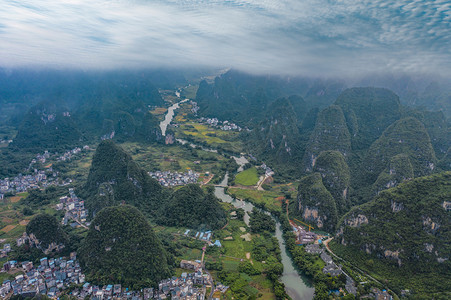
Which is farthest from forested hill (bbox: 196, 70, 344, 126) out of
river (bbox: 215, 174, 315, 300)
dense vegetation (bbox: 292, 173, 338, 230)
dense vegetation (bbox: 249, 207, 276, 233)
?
river (bbox: 215, 174, 315, 300)

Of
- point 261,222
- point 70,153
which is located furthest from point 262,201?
point 70,153

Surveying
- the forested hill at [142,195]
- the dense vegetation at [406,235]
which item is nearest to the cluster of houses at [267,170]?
the forested hill at [142,195]

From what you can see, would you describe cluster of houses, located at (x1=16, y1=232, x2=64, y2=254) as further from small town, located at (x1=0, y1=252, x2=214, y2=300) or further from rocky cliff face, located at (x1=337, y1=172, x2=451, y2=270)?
rocky cliff face, located at (x1=337, y1=172, x2=451, y2=270)

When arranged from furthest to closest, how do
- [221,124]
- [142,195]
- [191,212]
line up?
[221,124] < [142,195] < [191,212]

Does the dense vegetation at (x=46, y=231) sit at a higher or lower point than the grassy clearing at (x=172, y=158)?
higher

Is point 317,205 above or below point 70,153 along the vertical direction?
above

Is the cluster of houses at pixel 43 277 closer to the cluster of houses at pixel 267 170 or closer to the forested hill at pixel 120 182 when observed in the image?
the forested hill at pixel 120 182

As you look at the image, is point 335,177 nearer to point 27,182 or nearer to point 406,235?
point 406,235
